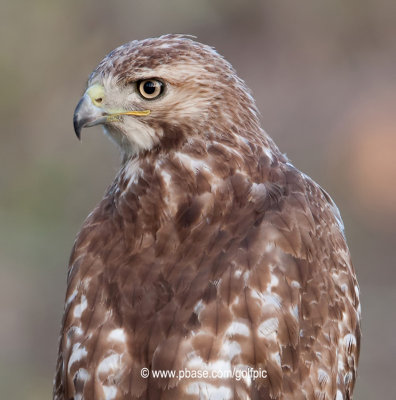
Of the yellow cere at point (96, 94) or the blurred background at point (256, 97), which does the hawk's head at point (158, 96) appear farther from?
the blurred background at point (256, 97)

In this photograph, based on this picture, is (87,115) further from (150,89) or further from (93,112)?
(150,89)

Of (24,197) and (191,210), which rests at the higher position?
(24,197)

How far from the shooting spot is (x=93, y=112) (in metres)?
4.04

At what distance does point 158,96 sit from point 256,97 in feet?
28.7

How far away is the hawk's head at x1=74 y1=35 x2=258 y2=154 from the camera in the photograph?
13.0 feet

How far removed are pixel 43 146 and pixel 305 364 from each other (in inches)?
340

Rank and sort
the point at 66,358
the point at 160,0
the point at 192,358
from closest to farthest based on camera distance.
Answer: the point at 192,358 < the point at 66,358 < the point at 160,0

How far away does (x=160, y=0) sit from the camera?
12906 millimetres

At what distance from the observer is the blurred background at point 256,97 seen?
34.8 ft

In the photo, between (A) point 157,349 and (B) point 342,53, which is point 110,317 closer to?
(A) point 157,349

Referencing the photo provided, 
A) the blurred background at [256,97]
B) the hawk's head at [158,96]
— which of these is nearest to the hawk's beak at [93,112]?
the hawk's head at [158,96]

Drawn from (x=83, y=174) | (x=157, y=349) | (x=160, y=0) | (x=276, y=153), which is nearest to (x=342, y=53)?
(x=160, y=0)

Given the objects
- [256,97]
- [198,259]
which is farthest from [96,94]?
[256,97]

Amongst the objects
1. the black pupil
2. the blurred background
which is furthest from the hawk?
the blurred background
